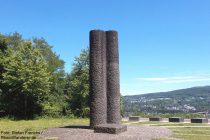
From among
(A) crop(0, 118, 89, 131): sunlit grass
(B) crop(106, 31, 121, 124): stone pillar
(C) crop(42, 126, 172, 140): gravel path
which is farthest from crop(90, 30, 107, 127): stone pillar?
(A) crop(0, 118, 89, 131): sunlit grass

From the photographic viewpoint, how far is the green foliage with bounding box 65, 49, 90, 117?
4588 centimetres

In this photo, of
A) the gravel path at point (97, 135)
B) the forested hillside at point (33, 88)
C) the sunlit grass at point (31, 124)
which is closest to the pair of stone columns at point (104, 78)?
the gravel path at point (97, 135)

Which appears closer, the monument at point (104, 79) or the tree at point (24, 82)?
the monument at point (104, 79)

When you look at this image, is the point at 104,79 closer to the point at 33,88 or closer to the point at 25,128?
the point at 25,128

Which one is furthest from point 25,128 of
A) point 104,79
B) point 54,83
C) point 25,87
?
point 54,83

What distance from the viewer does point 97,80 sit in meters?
24.8

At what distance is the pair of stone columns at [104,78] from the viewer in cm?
2469

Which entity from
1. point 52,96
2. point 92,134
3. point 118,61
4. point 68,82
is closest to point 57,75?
point 68,82

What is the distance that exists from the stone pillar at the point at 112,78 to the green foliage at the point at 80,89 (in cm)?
1947

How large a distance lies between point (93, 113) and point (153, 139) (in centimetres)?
595

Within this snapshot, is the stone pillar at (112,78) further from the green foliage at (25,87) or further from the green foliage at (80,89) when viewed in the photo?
the green foliage at (80,89)

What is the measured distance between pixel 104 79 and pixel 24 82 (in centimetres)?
1764

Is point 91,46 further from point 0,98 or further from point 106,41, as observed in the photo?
point 0,98

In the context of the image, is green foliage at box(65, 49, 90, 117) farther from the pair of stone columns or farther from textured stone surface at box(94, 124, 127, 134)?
textured stone surface at box(94, 124, 127, 134)
